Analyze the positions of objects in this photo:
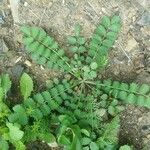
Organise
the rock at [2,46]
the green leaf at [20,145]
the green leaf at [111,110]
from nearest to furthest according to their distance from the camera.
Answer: the green leaf at [20,145], the green leaf at [111,110], the rock at [2,46]

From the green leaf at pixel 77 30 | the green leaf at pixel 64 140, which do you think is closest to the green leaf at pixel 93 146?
the green leaf at pixel 64 140

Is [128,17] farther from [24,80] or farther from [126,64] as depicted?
[24,80]

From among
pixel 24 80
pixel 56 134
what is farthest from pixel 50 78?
pixel 56 134

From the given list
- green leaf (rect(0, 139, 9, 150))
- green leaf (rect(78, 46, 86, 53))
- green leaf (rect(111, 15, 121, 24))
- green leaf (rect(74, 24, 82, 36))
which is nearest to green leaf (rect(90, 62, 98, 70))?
green leaf (rect(78, 46, 86, 53))

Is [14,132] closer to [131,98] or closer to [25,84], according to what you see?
[25,84]

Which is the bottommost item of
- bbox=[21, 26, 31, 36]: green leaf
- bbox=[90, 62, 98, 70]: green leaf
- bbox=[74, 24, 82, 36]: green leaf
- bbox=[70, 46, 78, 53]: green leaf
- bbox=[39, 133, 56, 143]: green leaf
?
bbox=[39, 133, 56, 143]: green leaf

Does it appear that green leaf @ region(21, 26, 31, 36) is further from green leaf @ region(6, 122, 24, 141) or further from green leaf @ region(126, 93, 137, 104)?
green leaf @ region(126, 93, 137, 104)

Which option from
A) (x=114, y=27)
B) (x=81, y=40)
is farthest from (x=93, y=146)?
(x=114, y=27)

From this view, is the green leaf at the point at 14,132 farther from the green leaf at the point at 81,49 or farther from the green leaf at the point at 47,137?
the green leaf at the point at 81,49
